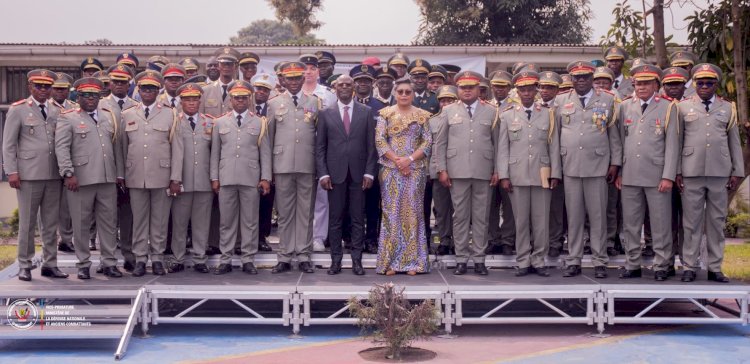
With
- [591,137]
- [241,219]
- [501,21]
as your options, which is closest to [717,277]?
[591,137]

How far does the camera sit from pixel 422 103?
947 centimetres

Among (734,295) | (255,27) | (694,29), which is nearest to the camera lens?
(734,295)

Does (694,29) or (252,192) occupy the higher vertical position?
(694,29)

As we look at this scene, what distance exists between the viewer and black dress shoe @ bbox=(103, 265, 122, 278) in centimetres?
830

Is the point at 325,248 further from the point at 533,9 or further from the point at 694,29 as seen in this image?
the point at 533,9

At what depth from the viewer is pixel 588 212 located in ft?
27.7

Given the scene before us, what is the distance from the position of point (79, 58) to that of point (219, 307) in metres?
7.75

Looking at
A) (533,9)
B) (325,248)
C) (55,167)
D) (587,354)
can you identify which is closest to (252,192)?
(325,248)

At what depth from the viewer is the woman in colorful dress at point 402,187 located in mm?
8367

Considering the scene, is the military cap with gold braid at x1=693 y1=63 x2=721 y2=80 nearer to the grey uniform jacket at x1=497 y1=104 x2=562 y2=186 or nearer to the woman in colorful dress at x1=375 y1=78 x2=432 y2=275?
the grey uniform jacket at x1=497 y1=104 x2=562 y2=186

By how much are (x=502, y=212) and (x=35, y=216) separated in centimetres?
456

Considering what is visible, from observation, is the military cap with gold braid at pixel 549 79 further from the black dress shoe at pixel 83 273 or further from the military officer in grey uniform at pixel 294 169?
the black dress shoe at pixel 83 273

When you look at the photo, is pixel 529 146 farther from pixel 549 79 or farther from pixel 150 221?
pixel 150 221

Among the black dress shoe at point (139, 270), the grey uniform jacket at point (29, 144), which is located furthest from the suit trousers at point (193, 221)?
the grey uniform jacket at point (29, 144)
